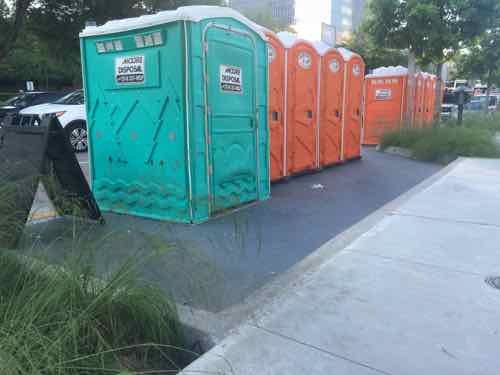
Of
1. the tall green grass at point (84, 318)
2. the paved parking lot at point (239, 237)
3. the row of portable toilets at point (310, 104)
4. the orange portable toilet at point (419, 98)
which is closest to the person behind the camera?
the tall green grass at point (84, 318)

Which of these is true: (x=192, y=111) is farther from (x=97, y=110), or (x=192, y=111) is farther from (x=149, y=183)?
(x=97, y=110)

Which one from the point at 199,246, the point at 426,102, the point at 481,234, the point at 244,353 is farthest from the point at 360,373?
the point at 426,102

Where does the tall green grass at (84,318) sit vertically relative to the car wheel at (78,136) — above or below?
below

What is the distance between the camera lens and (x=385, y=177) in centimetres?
834

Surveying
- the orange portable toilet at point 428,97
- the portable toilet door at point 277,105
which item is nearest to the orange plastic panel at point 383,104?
the orange portable toilet at point 428,97

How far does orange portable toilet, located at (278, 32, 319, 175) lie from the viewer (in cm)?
745

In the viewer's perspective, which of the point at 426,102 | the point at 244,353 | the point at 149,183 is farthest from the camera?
the point at 426,102

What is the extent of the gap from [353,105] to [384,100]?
4.40 meters

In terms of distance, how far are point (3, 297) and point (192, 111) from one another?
2.95 metres

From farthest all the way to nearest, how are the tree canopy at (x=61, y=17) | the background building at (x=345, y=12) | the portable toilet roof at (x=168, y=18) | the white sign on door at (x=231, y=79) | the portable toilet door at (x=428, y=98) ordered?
the background building at (x=345, y=12) < the tree canopy at (x=61, y=17) < the portable toilet door at (x=428, y=98) < the white sign on door at (x=231, y=79) < the portable toilet roof at (x=168, y=18)

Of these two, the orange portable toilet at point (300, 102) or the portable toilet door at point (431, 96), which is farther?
the portable toilet door at point (431, 96)

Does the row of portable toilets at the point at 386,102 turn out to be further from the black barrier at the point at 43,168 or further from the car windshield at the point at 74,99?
the black barrier at the point at 43,168

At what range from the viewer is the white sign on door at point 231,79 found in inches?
205

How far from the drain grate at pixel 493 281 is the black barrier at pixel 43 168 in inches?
127
